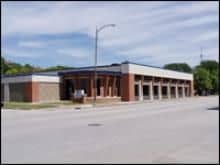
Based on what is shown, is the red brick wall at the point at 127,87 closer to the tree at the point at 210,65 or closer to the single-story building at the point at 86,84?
the single-story building at the point at 86,84

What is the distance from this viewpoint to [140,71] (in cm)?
6494

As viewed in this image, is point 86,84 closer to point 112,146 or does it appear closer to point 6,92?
point 6,92

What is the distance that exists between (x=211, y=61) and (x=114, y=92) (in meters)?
80.4

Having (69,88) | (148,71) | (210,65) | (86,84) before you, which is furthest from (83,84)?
(210,65)

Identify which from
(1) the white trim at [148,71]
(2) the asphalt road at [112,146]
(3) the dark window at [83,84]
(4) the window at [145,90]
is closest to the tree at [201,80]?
(1) the white trim at [148,71]

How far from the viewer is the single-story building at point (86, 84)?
5609 centimetres

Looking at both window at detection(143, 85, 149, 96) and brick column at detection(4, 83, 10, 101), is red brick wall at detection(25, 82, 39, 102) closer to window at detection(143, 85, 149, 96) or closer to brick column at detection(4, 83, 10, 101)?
brick column at detection(4, 83, 10, 101)

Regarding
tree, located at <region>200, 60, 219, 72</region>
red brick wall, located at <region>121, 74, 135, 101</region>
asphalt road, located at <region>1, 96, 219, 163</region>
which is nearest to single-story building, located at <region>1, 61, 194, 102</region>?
A: red brick wall, located at <region>121, 74, 135, 101</region>

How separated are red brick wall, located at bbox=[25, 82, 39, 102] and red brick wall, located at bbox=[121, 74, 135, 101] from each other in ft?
44.6

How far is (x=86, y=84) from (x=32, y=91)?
7.87 m

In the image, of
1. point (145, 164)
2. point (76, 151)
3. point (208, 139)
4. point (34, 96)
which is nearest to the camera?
point (145, 164)

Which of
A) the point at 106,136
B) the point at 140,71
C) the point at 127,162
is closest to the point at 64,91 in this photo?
the point at 140,71

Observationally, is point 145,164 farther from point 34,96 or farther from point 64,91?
point 64,91

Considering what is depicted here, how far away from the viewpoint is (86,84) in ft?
190
